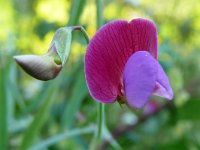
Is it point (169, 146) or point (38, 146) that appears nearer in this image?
point (38, 146)

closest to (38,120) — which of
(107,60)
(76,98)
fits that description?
(76,98)

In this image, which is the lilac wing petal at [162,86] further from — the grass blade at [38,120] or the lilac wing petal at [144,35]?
the grass blade at [38,120]

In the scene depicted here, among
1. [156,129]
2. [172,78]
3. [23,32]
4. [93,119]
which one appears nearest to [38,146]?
[93,119]

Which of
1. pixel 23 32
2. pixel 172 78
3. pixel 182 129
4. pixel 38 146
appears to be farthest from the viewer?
pixel 23 32

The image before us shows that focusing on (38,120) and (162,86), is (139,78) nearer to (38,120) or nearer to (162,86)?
(162,86)

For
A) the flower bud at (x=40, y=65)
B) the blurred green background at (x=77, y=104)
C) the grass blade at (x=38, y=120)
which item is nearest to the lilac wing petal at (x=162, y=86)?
the flower bud at (x=40, y=65)

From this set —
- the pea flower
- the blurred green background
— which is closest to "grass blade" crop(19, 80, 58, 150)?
the blurred green background

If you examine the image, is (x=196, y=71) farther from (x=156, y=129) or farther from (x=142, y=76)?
(x=142, y=76)
